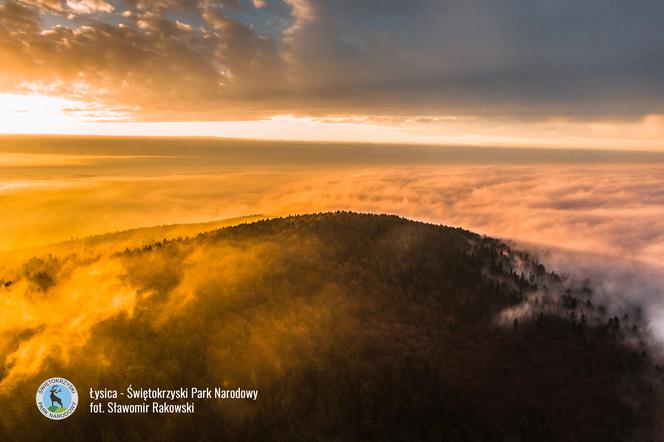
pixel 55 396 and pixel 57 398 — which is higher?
pixel 55 396

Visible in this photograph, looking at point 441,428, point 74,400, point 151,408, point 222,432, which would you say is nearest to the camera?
point 74,400

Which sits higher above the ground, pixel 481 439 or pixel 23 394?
pixel 23 394

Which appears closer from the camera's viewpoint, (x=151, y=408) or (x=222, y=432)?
(x=222, y=432)

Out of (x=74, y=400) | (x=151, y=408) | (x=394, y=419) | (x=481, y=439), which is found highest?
(x=74, y=400)

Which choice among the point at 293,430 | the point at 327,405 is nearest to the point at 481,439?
the point at 327,405

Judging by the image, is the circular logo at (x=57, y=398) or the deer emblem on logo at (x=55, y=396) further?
the circular logo at (x=57, y=398)

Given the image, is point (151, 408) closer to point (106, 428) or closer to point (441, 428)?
point (106, 428)

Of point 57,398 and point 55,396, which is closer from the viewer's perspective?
point 55,396

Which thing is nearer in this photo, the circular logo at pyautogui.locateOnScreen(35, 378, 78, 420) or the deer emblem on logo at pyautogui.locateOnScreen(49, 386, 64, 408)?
the deer emblem on logo at pyautogui.locateOnScreen(49, 386, 64, 408)
